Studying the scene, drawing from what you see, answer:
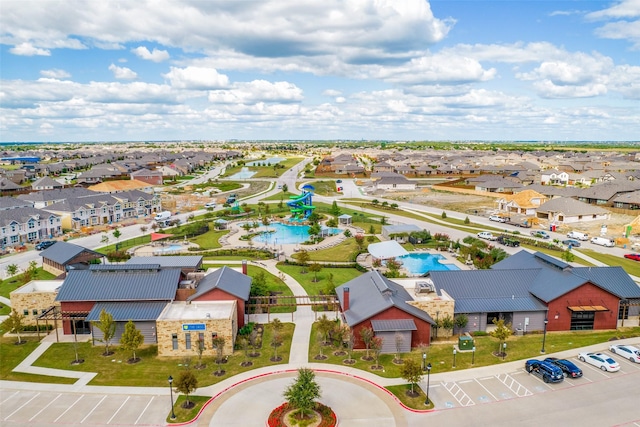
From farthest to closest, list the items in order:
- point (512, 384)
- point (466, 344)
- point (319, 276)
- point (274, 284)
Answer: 1. point (319, 276)
2. point (274, 284)
3. point (466, 344)
4. point (512, 384)

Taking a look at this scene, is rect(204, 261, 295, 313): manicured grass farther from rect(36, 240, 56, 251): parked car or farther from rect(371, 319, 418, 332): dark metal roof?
rect(36, 240, 56, 251): parked car

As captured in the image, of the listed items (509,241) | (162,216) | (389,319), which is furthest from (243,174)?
(389,319)

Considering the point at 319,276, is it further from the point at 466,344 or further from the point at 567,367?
the point at 567,367

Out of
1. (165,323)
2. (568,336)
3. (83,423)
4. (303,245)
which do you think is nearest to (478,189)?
(303,245)

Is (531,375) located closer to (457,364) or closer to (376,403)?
(457,364)

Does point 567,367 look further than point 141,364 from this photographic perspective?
No

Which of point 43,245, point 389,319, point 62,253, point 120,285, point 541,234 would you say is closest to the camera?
point 389,319

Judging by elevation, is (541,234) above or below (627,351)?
above
